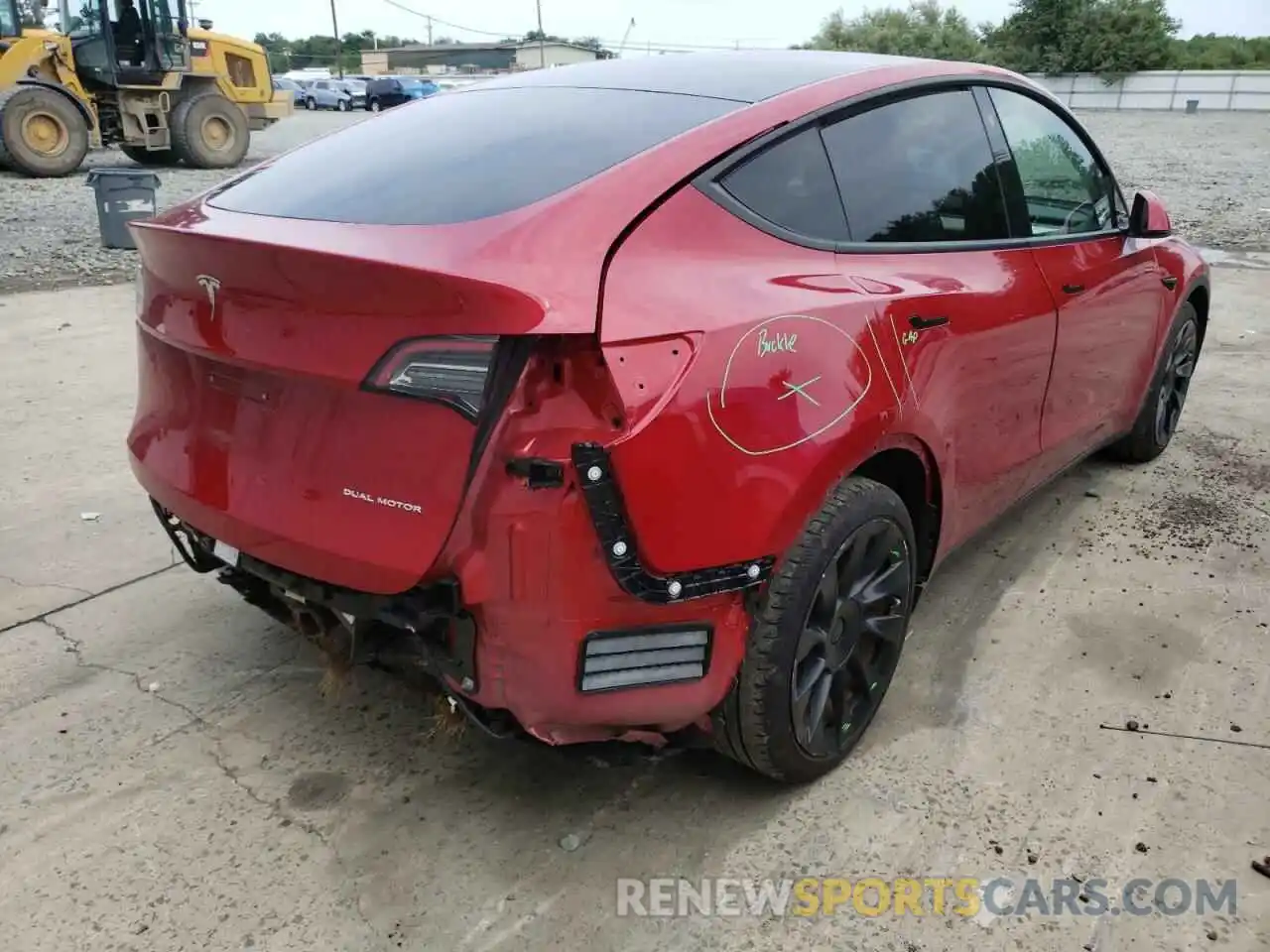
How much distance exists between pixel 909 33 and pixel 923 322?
6337cm

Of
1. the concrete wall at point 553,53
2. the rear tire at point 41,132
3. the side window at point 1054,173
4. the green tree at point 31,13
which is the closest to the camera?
the side window at point 1054,173

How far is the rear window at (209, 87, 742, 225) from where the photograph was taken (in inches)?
87.4

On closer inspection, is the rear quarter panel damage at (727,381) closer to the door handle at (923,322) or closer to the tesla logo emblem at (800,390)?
the tesla logo emblem at (800,390)

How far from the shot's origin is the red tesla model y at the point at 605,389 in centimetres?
Answer: 191

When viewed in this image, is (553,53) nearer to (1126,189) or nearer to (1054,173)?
(1126,189)

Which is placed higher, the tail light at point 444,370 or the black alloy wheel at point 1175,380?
the tail light at point 444,370

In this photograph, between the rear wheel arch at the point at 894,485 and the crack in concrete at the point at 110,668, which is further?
the crack in concrete at the point at 110,668

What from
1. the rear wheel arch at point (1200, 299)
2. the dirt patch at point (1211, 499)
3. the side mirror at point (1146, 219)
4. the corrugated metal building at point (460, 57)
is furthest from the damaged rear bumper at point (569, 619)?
the corrugated metal building at point (460, 57)

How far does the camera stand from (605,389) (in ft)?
6.18

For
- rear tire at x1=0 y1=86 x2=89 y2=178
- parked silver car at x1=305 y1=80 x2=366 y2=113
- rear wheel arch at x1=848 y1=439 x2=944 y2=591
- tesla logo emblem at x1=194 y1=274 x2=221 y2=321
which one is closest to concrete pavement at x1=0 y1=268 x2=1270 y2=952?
rear wheel arch at x1=848 y1=439 x2=944 y2=591

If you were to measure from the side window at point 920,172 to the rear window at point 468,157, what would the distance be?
381 mm

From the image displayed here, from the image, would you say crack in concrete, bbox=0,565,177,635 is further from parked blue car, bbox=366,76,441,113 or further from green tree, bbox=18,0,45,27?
parked blue car, bbox=366,76,441,113

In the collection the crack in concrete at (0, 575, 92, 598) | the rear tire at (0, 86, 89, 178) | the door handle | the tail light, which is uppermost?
the rear tire at (0, 86, 89, 178)

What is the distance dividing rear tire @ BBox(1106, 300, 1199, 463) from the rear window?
2887 millimetres
